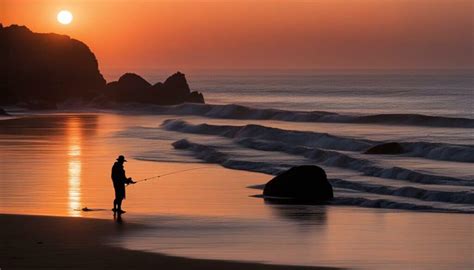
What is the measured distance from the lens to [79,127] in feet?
187

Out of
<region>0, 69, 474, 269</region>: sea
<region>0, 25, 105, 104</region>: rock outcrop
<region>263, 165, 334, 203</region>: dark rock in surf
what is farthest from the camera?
<region>0, 25, 105, 104</region>: rock outcrop

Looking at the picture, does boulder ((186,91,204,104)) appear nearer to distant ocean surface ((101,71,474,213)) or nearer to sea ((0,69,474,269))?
distant ocean surface ((101,71,474,213))

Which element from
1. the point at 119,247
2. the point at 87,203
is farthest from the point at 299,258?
the point at 87,203

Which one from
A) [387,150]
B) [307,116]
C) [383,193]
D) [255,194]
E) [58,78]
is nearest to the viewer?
[255,194]

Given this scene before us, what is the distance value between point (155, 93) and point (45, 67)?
954 inches

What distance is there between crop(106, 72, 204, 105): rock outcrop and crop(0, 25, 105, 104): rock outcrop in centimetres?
444

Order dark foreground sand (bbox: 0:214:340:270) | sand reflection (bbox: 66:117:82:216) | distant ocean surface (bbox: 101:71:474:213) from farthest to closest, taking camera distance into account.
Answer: distant ocean surface (bbox: 101:71:474:213), sand reflection (bbox: 66:117:82:216), dark foreground sand (bbox: 0:214:340:270)

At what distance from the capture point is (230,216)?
21.5 metres

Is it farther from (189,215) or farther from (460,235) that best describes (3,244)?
(460,235)

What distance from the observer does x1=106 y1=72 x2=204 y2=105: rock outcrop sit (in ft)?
325

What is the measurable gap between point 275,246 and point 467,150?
21836 mm

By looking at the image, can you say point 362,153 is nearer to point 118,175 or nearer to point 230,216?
point 230,216

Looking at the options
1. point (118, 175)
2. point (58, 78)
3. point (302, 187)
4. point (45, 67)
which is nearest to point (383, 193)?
point (302, 187)

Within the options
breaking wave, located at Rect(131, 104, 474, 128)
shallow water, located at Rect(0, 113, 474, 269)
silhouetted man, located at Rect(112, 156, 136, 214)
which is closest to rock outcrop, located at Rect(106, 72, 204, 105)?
breaking wave, located at Rect(131, 104, 474, 128)
